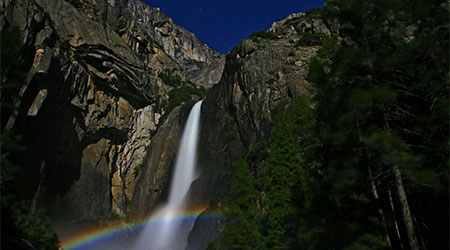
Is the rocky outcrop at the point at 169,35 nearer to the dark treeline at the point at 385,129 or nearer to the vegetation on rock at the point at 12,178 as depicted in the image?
the vegetation on rock at the point at 12,178

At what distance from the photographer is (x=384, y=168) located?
10.6 m

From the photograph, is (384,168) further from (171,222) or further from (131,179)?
(131,179)

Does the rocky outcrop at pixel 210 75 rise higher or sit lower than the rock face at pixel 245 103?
higher

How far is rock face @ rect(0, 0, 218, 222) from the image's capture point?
1129 inches

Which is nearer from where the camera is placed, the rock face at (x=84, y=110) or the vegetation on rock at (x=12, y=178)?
the vegetation on rock at (x=12, y=178)

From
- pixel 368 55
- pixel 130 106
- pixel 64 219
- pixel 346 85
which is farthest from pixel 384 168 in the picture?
pixel 130 106

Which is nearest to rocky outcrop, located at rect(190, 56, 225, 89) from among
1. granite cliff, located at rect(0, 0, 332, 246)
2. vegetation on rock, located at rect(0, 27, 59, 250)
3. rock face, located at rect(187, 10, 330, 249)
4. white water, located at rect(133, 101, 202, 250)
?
granite cliff, located at rect(0, 0, 332, 246)

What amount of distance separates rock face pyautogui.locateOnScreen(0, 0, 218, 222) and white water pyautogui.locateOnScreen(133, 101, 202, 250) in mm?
2344

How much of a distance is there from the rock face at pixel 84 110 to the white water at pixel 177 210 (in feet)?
7.69

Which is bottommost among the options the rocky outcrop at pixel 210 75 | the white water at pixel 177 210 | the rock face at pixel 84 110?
the white water at pixel 177 210

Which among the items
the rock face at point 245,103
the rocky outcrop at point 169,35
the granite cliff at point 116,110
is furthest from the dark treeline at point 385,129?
the rocky outcrop at point 169,35

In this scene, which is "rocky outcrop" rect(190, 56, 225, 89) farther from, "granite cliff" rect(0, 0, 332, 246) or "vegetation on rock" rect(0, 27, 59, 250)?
"vegetation on rock" rect(0, 27, 59, 250)

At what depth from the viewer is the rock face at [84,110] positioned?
1129 inches

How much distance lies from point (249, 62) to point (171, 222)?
814 inches
